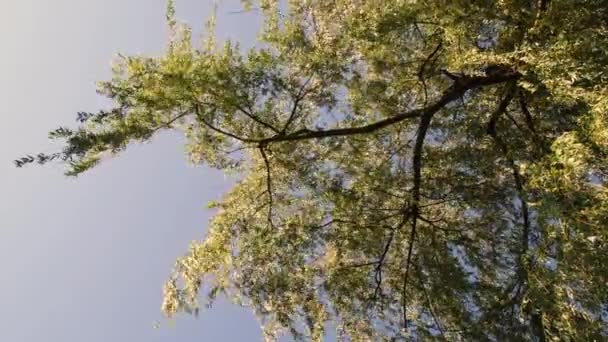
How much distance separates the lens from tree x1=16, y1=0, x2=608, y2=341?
269 inches

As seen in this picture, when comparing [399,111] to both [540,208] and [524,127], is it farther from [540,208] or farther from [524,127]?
[540,208]

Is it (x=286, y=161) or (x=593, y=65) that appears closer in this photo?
(x=593, y=65)

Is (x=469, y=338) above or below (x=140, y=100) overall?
below

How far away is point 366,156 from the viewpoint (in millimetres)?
9352

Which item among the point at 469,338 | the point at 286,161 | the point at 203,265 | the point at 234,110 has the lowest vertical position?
the point at 469,338

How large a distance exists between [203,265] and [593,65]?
5783mm

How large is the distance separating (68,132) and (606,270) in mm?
5475

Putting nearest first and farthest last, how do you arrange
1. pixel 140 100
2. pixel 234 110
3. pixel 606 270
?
pixel 606 270 → pixel 140 100 → pixel 234 110

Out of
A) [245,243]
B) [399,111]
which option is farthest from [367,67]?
[245,243]

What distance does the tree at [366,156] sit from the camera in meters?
6.84

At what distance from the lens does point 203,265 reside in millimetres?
8727

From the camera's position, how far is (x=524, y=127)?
8.76 metres

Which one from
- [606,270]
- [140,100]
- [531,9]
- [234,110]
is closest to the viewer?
[606,270]

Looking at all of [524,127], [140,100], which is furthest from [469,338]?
[140,100]
